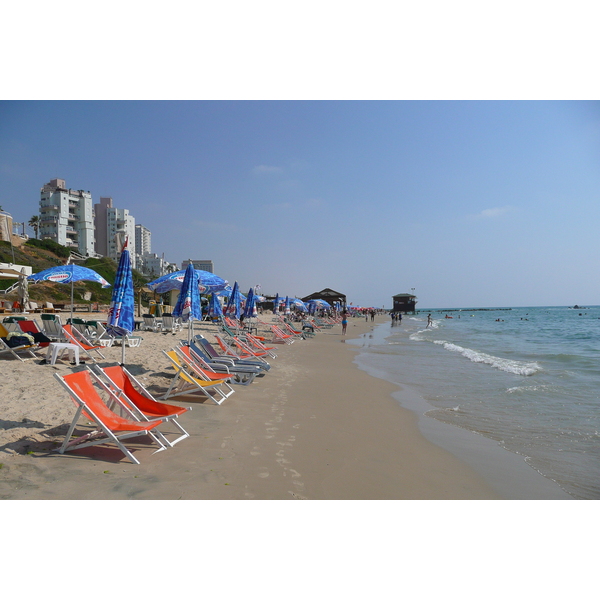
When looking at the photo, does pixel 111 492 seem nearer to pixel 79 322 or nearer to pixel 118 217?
pixel 79 322

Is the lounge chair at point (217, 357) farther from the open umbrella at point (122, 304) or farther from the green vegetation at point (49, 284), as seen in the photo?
the green vegetation at point (49, 284)

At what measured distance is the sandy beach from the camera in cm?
305

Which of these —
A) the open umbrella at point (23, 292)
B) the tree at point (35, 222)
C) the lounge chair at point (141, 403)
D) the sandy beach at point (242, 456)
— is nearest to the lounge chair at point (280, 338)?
the sandy beach at point (242, 456)

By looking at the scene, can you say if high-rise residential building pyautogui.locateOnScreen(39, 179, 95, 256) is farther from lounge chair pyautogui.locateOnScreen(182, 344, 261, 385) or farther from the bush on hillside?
lounge chair pyautogui.locateOnScreen(182, 344, 261, 385)

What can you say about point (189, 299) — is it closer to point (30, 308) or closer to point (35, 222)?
point (30, 308)

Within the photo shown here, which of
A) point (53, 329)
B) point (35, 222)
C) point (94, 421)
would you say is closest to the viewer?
point (94, 421)

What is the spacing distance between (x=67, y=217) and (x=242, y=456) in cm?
7638

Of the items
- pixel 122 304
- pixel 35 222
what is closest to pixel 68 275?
pixel 122 304

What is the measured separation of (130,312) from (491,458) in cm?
532

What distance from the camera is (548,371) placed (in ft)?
35.5

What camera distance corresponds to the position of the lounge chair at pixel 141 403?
3.98 meters

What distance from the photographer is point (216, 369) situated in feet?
22.4

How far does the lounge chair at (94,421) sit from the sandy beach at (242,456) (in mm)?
126
